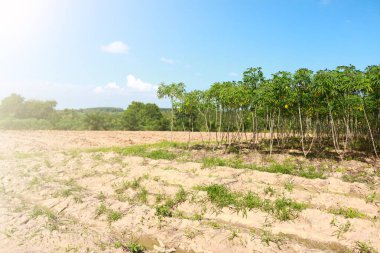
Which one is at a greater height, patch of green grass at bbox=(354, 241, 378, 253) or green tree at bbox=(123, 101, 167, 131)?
green tree at bbox=(123, 101, 167, 131)

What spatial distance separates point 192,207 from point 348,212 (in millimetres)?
4348

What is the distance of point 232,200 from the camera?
32.0ft

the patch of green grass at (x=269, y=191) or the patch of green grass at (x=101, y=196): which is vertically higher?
the patch of green grass at (x=269, y=191)

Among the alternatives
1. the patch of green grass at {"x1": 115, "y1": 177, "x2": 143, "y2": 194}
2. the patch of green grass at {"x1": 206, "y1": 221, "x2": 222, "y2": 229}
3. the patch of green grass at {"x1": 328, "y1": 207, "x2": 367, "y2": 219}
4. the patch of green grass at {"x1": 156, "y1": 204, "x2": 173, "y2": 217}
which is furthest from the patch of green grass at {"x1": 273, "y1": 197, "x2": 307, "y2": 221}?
the patch of green grass at {"x1": 115, "y1": 177, "x2": 143, "y2": 194}

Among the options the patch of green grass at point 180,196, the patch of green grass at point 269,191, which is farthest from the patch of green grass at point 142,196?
the patch of green grass at point 269,191

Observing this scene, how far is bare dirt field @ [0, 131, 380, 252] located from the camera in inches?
300

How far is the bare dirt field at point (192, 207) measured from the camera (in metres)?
7.62

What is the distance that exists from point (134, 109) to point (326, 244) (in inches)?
2137

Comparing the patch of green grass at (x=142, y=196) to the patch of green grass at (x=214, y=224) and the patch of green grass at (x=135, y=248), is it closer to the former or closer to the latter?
the patch of green grass at (x=214, y=224)

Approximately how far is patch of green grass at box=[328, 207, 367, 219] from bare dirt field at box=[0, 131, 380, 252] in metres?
0.04

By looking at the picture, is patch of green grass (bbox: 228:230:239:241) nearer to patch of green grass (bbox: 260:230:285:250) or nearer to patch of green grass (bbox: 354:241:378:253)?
patch of green grass (bbox: 260:230:285:250)

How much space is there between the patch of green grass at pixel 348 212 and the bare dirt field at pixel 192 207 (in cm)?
4

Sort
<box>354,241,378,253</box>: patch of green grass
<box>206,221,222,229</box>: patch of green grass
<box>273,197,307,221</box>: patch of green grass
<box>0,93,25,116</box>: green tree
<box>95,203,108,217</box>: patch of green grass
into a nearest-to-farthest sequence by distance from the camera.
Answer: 1. <box>354,241,378,253</box>: patch of green grass
2. <box>206,221,222,229</box>: patch of green grass
3. <box>273,197,307,221</box>: patch of green grass
4. <box>95,203,108,217</box>: patch of green grass
5. <box>0,93,25,116</box>: green tree

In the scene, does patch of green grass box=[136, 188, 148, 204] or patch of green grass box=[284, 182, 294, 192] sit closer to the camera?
Answer: patch of green grass box=[136, 188, 148, 204]
